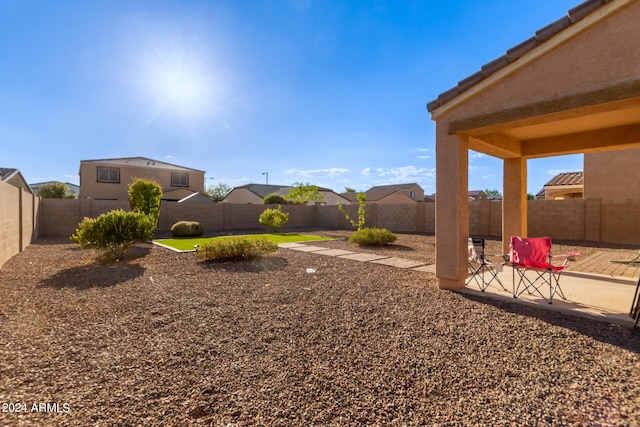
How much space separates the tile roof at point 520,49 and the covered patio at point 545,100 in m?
0.01

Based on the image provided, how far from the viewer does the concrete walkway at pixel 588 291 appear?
13.2ft

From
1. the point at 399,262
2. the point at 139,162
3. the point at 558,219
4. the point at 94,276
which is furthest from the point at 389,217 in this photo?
the point at 139,162

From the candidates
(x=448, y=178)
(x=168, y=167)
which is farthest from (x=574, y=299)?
(x=168, y=167)

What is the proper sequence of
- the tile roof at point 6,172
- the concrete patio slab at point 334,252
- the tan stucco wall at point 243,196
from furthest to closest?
the tan stucco wall at point 243,196
the tile roof at point 6,172
the concrete patio slab at point 334,252

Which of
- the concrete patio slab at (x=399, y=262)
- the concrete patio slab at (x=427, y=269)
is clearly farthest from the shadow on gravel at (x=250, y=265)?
the concrete patio slab at (x=427, y=269)

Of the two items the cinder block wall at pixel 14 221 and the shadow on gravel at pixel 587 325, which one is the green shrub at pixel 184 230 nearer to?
the cinder block wall at pixel 14 221

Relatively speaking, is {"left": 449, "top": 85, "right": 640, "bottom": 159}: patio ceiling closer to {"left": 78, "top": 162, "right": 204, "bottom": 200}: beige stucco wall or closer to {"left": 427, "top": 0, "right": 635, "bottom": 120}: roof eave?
{"left": 427, "top": 0, "right": 635, "bottom": 120}: roof eave

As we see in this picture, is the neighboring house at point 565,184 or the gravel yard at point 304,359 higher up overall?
the neighboring house at point 565,184

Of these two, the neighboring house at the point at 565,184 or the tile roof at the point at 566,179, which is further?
the tile roof at the point at 566,179

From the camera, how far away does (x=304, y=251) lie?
10.3 metres

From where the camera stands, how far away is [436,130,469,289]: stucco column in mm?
4965

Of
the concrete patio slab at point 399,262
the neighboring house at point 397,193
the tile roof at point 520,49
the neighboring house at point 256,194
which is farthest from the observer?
the neighboring house at point 397,193

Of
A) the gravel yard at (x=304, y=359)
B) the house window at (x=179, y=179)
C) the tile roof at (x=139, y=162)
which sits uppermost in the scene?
the tile roof at (x=139, y=162)

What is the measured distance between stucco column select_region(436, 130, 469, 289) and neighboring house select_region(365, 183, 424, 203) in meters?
35.5
